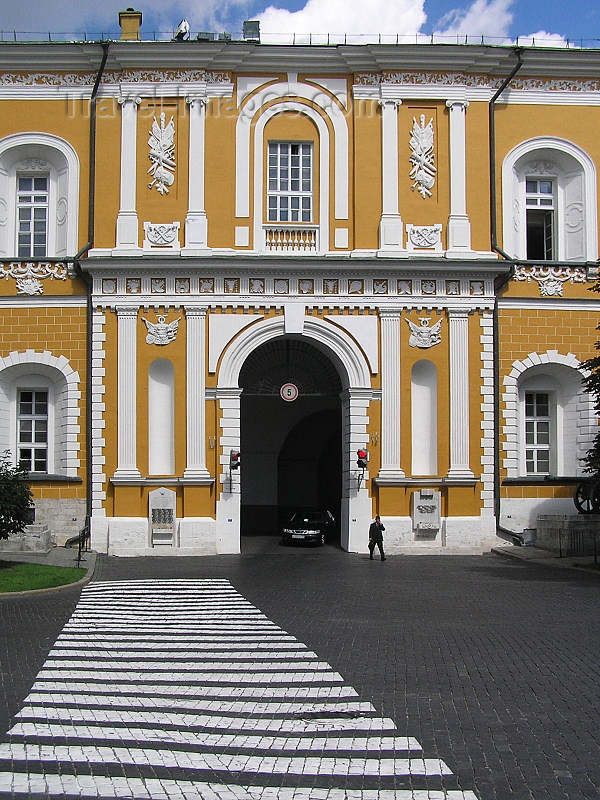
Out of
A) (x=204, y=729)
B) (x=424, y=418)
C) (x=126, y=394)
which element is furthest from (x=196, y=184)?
(x=204, y=729)

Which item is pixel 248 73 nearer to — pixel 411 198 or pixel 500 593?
pixel 411 198

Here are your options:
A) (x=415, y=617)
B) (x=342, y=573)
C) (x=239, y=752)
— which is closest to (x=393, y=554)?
(x=342, y=573)

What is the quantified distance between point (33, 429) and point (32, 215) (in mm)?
6757

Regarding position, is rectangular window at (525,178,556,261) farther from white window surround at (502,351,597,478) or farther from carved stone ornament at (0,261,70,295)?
carved stone ornament at (0,261,70,295)

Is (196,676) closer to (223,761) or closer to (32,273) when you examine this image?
(223,761)

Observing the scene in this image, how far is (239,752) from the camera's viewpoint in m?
8.25

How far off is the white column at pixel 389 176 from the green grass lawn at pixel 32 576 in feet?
44.5

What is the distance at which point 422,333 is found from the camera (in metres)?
31.0

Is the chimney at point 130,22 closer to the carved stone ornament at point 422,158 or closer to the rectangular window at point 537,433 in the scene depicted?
the carved stone ornament at point 422,158

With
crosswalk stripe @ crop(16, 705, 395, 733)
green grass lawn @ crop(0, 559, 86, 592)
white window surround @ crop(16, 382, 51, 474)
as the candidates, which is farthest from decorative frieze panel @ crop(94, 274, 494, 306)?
crosswalk stripe @ crop(16, 705, 395, 733)

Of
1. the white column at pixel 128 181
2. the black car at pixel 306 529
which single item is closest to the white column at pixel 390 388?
the black car at pixel 306 529

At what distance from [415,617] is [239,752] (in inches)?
347

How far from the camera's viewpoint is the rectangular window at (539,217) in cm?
3322

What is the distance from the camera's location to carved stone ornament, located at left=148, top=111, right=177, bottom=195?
31.2 metres
